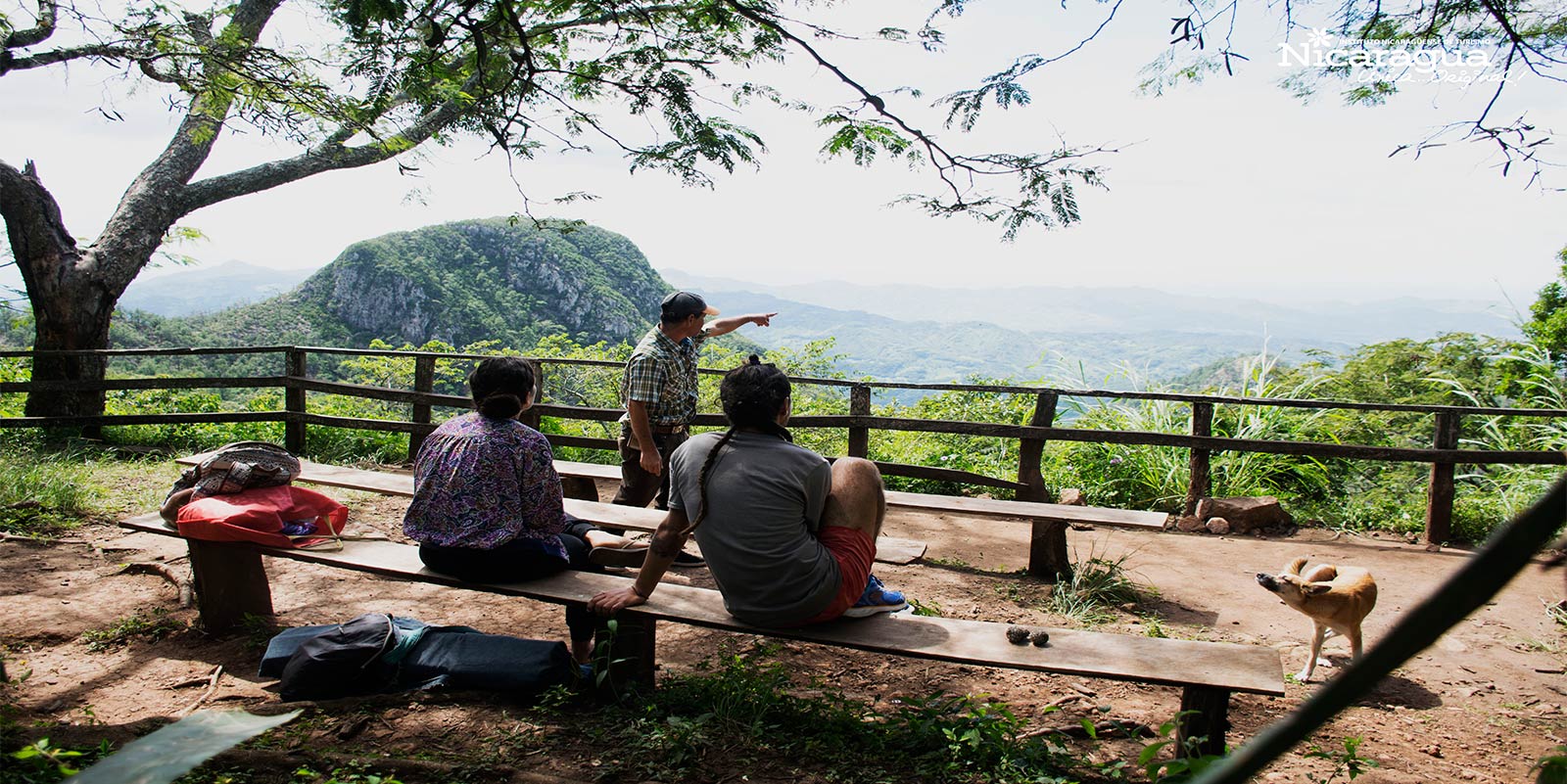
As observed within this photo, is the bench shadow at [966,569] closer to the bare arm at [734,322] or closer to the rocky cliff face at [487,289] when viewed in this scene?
the bare arm at [734,322]

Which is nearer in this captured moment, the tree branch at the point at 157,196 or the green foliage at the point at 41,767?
the green foliage at the point at 41,767

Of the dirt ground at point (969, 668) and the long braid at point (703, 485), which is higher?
the long braid at point (703, 485)

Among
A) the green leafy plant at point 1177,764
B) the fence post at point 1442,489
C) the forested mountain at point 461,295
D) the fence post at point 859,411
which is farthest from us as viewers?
the forested mountain at point 461,295

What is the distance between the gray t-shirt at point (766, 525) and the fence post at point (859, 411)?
3.42 metres

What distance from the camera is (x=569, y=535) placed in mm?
3664

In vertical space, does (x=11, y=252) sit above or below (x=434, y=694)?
above

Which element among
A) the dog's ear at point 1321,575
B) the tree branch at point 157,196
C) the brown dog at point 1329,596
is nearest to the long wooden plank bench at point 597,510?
the brown dog at point 1329,596

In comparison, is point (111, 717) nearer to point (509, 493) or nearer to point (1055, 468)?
point (509, 493)

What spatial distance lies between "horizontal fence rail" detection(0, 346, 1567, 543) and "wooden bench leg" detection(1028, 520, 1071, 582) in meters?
0.44

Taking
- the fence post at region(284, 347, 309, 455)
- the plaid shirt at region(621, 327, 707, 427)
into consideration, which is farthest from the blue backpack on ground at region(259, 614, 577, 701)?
the fence post at region(284, 347, 309, 455)

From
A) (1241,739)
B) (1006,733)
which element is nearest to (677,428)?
(1006,733)

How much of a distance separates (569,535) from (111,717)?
1.52m

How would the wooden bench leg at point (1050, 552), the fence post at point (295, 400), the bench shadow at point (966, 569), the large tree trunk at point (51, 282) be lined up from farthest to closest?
the large tree trunk at point (51, 282) < the fence post at point (295, 400) < the bench shadow at point (966, 569) < the wooden bench leg at point (1050, 552)

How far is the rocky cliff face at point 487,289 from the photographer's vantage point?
31.6 meters
